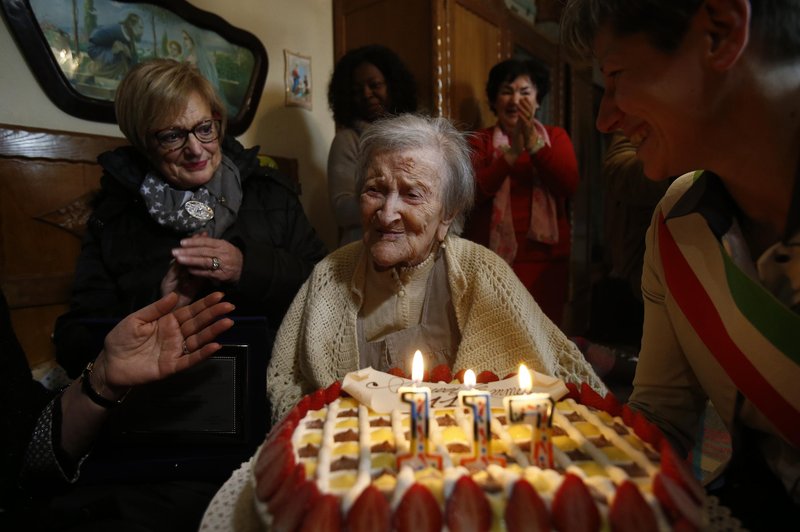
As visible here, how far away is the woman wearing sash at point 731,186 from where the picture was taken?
0.92 meters

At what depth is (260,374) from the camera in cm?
150

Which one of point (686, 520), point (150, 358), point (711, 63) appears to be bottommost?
point (686, 520)

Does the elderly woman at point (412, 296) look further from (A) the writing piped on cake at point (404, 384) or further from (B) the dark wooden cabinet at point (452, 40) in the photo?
(B) the dark wooden cabinet at point (452, 40)

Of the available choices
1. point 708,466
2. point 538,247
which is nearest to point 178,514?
Result: point 708,466

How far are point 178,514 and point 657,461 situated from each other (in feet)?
3.48

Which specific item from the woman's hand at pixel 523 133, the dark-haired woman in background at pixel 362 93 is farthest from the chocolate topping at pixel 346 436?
the woman's hand at pixel 523 133

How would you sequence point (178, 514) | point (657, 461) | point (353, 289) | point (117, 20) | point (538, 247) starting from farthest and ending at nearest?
point (538, 247) < point (117, 20) < point (353, 289) < point (178, 514) < point (657, 461)

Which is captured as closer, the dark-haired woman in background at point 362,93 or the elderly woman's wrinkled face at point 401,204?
the elderly woman's wrinkled face at point 401,204

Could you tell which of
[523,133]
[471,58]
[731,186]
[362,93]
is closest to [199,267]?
[362,93]

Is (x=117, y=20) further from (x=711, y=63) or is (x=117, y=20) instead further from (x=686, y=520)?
(x=686, y=520)

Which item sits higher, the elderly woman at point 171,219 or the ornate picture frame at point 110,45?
the ornate picture frame at point 110,45

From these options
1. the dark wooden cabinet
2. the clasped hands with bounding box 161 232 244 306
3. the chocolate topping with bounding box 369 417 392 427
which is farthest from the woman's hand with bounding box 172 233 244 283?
the dark wooden cabinet

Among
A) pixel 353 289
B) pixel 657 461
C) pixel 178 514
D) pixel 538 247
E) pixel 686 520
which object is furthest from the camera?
pixel 538 247

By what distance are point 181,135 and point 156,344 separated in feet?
3.17
